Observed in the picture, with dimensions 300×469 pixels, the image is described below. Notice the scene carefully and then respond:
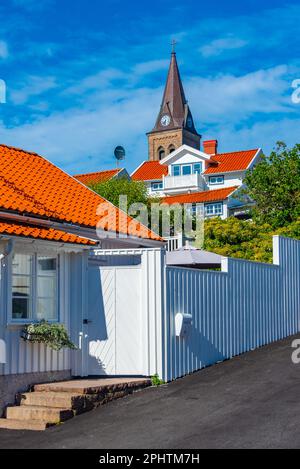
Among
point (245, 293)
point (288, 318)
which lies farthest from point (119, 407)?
point (288, 318)

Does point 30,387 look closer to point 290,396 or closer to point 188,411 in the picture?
point 188,411

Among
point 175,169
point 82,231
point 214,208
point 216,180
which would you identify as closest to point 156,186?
point 175,169

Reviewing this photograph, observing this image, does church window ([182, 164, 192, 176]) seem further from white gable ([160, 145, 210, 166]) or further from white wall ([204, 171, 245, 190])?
white wall ([204, 171, 245, 190])

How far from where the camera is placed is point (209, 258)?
65.9 feet

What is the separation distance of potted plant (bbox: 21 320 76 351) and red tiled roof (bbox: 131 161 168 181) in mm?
58200

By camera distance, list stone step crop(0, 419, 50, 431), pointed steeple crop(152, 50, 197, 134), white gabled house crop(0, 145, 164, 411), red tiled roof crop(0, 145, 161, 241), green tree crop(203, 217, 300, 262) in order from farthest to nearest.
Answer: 1. pointed steeple crop(152, 50, 197, 134)
2. green tree crop(203, 217, 300, 262)
3. red tiled roof crop(0, 145, 161, 241)
4. white gabled house crop(0, 145, 164, 411)
5. stone step crop(0, 419, 50, 431)

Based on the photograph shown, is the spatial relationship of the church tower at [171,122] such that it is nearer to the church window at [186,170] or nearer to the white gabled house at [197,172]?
the white gabled house at [197,172]

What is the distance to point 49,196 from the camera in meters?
16.6

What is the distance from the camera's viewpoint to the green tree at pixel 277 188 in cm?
3303

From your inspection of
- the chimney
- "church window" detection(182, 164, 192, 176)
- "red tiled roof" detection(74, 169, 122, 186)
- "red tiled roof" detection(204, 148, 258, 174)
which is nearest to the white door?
"red tiled roof" detection(74, 169, 122, 186)

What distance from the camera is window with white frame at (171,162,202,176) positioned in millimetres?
69125

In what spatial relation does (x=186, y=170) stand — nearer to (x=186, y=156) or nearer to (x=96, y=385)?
(x=186, y=156)

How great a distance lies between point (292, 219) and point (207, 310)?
728 inches

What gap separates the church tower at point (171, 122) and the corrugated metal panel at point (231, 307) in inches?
3438
